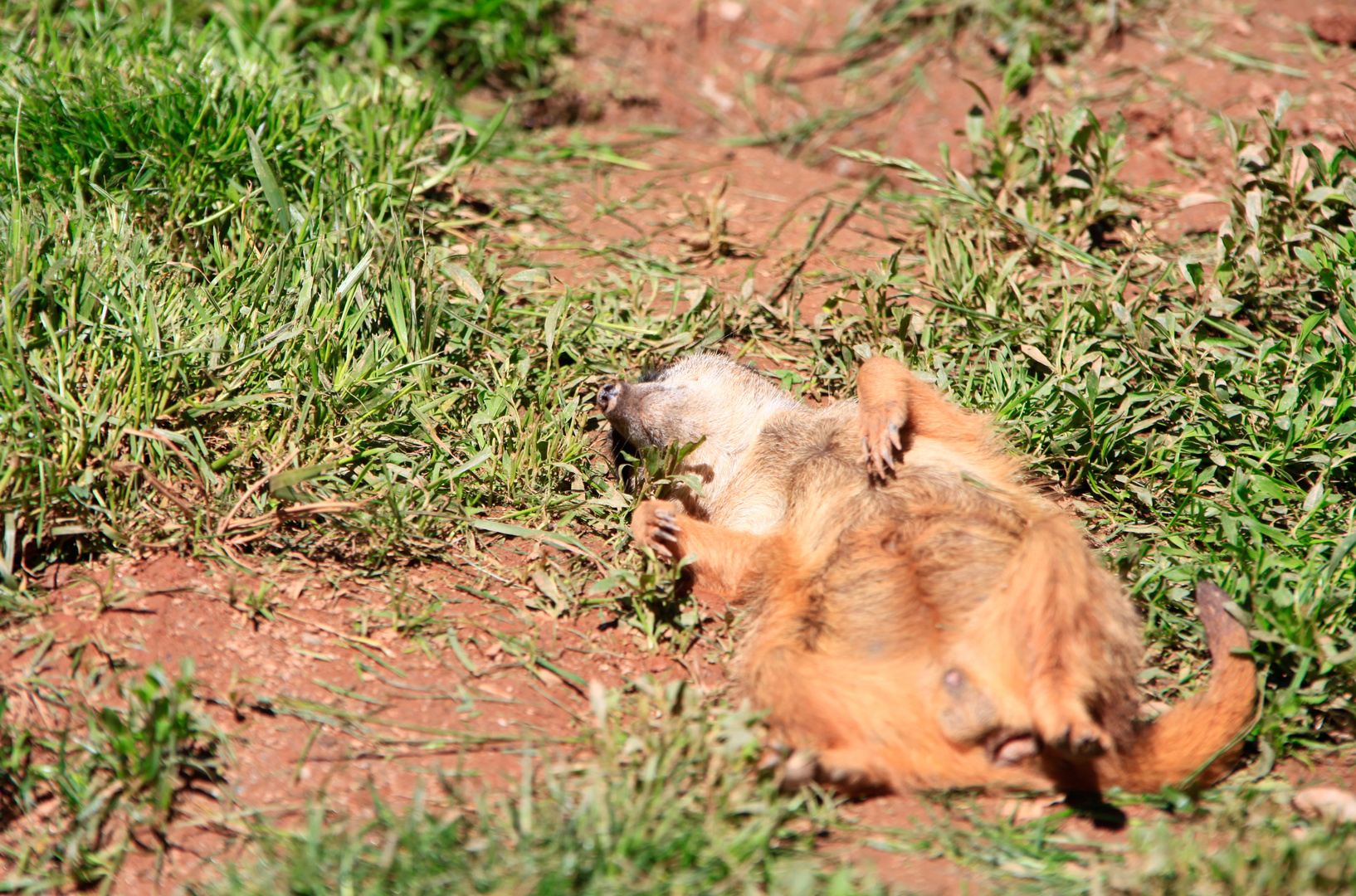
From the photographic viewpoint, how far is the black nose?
4977mm

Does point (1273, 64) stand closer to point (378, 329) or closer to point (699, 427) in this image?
point (699, 427)

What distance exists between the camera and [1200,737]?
3.67m

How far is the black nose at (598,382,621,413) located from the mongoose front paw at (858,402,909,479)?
1177 mm

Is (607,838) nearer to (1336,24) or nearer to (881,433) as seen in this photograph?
(881,433)

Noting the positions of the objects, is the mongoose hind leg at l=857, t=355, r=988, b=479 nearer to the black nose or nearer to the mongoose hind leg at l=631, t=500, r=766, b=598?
the mongoose hind leg at l=631, t=500, r=766, b=598

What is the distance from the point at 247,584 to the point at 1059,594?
10.1ft

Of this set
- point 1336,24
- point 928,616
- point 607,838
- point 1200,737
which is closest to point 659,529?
point 928,616

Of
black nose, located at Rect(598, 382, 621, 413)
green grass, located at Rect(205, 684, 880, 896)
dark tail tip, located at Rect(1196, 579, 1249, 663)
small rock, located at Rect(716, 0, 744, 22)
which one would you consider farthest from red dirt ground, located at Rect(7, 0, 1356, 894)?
black nose, located at Rect(598, 382, 621, 413)

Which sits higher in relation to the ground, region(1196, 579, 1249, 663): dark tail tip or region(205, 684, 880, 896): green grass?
region(1196, 579, 1249, 663): dark tail tip

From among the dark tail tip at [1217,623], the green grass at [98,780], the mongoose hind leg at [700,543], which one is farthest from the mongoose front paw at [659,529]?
the dark tail tip at [1217,623]

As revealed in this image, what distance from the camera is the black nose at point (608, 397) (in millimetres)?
4977

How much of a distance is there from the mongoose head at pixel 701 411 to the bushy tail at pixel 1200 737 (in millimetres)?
2160

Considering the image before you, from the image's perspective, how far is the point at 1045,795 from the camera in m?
3.62

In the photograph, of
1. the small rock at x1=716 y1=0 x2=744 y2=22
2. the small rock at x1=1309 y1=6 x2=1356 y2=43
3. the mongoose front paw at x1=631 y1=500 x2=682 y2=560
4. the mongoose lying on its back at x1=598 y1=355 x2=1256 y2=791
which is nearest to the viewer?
the mongoose lying on its back at x1=598 y1=355 x2=1256 y2=791
